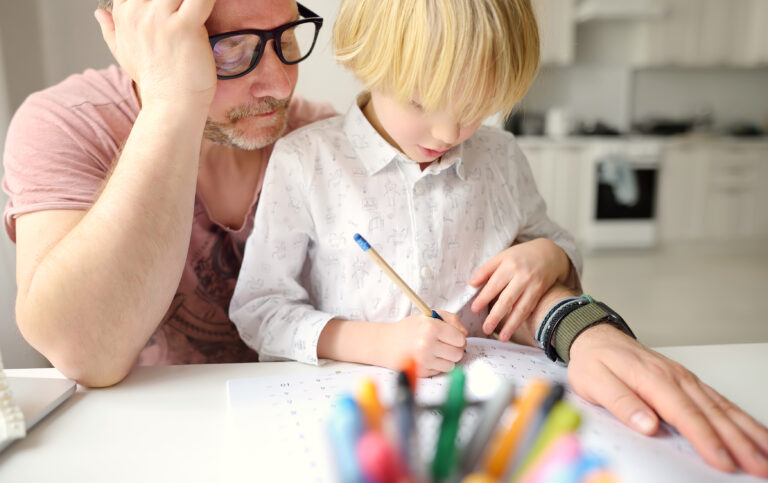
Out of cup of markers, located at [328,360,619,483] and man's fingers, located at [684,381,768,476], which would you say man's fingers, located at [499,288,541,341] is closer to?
man's fingers, located at [684,381,768,476]

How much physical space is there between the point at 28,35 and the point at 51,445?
129 cm

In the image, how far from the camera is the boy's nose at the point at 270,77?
95cm

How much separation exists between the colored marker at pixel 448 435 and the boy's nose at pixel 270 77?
2.47 feet

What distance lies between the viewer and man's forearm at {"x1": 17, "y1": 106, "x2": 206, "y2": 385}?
726 mm

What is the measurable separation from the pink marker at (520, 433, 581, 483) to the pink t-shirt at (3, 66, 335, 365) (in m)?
0.81

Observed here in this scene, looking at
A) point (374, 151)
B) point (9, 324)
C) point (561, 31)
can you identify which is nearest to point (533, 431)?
point (374, 151)

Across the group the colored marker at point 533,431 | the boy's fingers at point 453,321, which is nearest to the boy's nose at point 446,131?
the boy's fingers at point 453,321

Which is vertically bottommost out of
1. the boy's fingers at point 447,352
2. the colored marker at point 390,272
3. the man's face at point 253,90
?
the boy's fingers at point 447,352

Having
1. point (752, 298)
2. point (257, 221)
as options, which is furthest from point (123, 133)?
point (752, 298)

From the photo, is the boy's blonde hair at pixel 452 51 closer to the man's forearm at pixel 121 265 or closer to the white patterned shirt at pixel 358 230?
the white patterned shirt at pixel 358 230

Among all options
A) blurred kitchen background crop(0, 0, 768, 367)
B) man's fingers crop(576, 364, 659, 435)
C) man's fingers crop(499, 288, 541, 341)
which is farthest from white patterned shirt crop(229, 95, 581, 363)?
blurred kitchen background crop(0, 0, 768, 367)

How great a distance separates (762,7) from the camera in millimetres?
5137

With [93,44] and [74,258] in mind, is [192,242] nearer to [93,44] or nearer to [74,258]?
[74,258]

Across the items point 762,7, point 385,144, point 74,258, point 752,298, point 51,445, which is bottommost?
point 752,298
